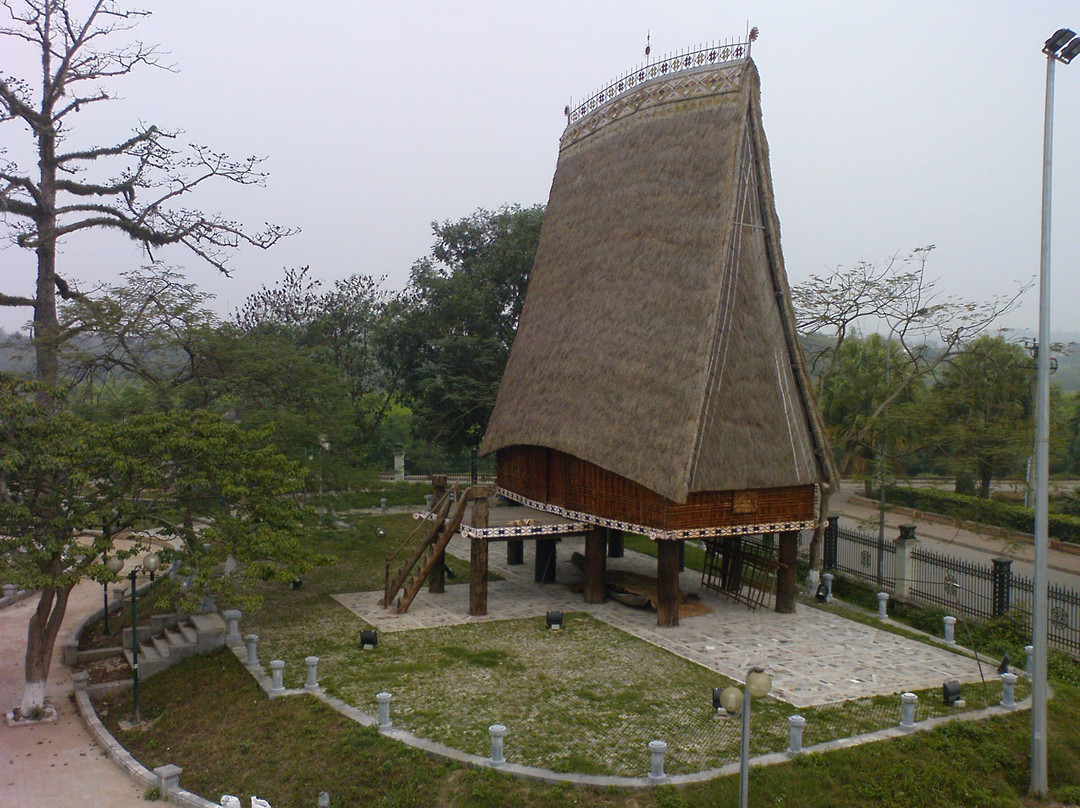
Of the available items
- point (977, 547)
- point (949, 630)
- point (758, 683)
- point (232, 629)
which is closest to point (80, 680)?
point (232, 629)

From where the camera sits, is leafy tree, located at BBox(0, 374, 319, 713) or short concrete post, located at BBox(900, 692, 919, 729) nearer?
short concrete post, located at BBox(900, 692, 919, 729)

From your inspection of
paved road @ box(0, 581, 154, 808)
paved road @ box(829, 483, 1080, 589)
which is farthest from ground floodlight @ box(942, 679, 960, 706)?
paved road @ box(0, 581, 154, 808)

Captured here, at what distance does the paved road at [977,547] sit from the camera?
24.8 meters

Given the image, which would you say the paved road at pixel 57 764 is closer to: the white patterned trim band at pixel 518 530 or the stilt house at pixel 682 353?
the white patterned trim band at pixel 518 530

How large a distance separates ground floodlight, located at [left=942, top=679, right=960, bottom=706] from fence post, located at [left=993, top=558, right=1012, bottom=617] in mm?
6370

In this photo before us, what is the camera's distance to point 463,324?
34.7 m

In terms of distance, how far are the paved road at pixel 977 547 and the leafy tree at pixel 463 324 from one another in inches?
620

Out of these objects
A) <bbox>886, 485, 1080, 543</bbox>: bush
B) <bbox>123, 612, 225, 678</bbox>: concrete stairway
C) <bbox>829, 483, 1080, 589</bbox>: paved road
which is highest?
<bbox>886, 485, 1080, 543</bbox>: bush

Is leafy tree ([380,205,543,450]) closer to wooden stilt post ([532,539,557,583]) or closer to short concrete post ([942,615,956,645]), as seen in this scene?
wooden stilt post ([532,539,557,583])

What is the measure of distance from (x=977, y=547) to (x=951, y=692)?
19082 mm

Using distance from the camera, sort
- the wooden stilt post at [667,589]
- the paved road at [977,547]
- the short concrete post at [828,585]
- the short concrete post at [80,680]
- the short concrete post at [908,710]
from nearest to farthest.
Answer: the short concrete post at [908,710], the short concrete post at [80,680], the wooden stilt post at [667,589], the short concrete post at [828,585], the paved road at [977,547]

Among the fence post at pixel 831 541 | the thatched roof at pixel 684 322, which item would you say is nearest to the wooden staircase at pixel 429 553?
the thatched roof at pixel 684 322

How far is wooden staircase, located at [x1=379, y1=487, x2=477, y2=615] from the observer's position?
18453mm

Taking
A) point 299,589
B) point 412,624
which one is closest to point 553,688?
point 412,624
